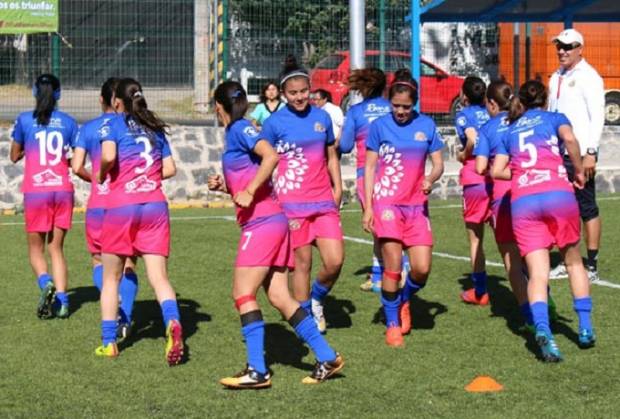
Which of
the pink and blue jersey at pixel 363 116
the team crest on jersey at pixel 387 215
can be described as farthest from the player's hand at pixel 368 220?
the pink and blue jersey at pixel 363 116

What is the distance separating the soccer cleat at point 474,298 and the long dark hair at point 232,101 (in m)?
3.54

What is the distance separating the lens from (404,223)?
8.83 metres

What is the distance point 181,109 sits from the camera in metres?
21.2

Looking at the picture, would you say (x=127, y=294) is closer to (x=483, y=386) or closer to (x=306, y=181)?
(x=306, y=181)

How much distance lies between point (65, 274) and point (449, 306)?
3128 mm

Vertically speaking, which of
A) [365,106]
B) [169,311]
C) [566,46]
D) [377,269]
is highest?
[566,46]

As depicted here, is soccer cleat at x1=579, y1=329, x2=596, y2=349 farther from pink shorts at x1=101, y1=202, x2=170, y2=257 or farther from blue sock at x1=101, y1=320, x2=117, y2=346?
blue sock at x1=101, y1=320, x2=117, y2=346

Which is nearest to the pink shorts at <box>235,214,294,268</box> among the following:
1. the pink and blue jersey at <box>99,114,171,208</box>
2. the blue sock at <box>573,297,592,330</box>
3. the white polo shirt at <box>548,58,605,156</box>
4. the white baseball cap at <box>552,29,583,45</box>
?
the pink and blue jersey at <box>99,114,171,208</box>

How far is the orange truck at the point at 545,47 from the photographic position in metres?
23.7

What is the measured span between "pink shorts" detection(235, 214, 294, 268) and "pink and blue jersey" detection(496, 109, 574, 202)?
1.70 meters

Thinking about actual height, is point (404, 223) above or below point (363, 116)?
below

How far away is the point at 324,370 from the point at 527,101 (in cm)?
229

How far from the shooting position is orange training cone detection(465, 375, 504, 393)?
7301 millimetres

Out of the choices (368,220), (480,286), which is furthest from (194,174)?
(368,220)
